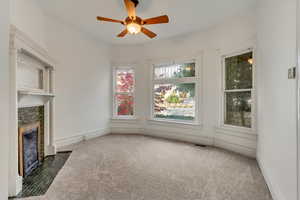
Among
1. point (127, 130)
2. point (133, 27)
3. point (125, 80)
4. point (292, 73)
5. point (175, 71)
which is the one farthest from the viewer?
point (125, 80)

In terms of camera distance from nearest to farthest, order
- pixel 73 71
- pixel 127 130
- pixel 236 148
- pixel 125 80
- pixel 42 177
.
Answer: pixel 42 177, pixel 236 148, pixel 73 71, pixel 127 130, pixel 125 80

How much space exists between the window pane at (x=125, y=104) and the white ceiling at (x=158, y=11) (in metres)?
1.83

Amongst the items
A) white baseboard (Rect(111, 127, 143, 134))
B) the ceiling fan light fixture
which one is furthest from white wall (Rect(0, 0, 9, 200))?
white baseboard (Rect(111, 127, 143, 134))

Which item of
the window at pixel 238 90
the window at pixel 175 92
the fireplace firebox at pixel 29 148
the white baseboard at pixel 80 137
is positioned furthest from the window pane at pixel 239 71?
the fireplace firebox at pixel 29 148

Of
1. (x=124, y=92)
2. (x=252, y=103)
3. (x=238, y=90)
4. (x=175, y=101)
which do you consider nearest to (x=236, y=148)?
(x=252, y=103)

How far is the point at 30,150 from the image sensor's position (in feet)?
7.50

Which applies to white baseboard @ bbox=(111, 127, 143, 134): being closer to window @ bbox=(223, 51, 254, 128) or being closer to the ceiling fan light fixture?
window @ bbox=(223, 51, 254, 128)

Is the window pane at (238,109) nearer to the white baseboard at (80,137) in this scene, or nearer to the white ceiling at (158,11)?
the white ceiling at (158,11)

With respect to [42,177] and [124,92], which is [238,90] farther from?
[42,177]

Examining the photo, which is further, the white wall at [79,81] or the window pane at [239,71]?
the white wall at [79,81]

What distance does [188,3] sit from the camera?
2.67m

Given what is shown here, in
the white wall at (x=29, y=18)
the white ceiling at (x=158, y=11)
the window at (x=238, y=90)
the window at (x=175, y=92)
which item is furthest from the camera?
the window at (x=175, y=92)

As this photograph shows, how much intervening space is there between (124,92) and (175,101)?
4.91 feet

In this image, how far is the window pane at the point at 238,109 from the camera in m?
2.96
